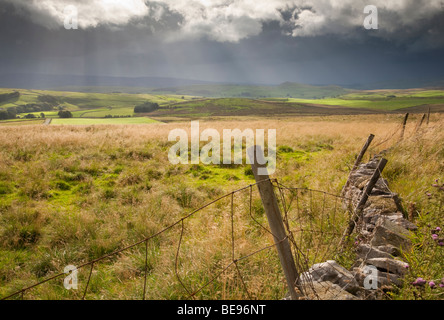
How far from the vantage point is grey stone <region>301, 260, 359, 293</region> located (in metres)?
2.65

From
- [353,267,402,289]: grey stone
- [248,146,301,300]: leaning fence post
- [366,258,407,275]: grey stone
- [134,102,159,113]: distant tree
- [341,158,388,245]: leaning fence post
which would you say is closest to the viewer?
[248,146,301,300]: leaning fence post

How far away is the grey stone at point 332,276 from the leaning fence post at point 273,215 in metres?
0.30

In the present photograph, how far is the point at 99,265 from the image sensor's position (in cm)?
429

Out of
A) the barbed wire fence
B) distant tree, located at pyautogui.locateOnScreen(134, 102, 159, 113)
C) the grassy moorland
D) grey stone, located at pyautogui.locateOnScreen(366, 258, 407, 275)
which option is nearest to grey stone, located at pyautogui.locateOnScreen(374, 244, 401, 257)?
the grassy moorland

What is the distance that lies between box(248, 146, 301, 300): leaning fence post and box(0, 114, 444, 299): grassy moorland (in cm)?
52

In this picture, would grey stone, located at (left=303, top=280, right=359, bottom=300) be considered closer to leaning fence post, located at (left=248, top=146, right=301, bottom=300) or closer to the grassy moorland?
leaning fence post, located at (left=248, top=146, right=301, bottom=300)

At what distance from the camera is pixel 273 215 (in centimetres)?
246

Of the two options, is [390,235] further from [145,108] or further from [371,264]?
[145,108]

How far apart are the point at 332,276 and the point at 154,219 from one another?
13.0 feet

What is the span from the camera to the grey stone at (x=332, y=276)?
2646 mm
